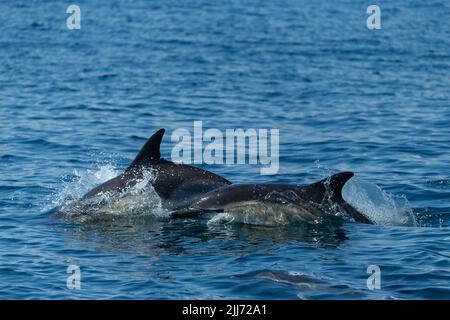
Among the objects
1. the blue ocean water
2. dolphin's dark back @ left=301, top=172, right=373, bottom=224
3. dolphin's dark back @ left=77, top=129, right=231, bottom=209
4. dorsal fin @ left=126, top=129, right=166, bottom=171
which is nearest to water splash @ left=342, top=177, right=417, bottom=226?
the blue ocean water

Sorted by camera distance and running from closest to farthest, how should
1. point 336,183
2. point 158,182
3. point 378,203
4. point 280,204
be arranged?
point 336,183 < point 280,204 < point 158,182 < point 378,203

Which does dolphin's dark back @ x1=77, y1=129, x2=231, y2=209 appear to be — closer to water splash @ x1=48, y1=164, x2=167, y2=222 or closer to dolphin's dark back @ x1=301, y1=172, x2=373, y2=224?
water splash @ x1=48, y1=164, x2=167, y2=222

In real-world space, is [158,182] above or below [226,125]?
below

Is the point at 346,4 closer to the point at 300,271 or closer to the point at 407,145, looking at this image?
the point at 407,145

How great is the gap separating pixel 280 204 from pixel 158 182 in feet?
9.09

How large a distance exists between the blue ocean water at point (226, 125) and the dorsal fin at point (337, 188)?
34 centimetres

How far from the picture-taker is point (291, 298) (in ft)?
45.7

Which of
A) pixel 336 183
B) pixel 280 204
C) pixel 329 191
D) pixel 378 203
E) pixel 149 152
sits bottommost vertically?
pixel 378 203

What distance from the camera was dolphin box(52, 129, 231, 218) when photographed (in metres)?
19.4

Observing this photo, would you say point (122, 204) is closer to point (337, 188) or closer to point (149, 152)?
point (149, 152)

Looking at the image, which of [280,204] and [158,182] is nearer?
[280,204]

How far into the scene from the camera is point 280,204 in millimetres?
18281

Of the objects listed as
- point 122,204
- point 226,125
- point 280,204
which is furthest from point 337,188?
point 226,125
